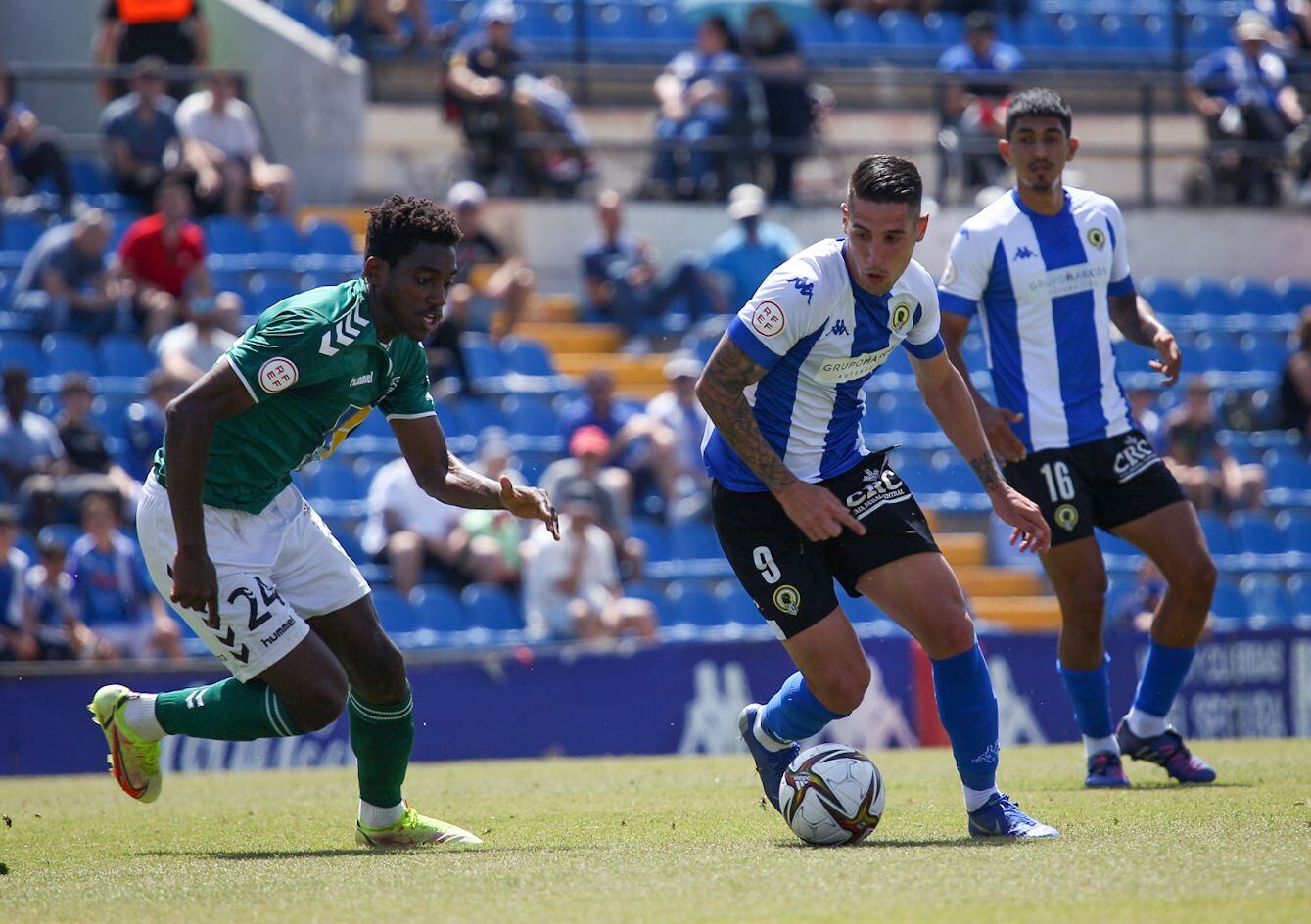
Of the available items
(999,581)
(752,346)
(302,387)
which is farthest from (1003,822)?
(999,581)

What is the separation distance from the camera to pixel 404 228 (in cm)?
645

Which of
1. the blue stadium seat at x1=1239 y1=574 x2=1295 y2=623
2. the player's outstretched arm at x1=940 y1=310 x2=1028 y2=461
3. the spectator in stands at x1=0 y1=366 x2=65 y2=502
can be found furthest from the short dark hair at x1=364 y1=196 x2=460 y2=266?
the blue stadium seat at x1=1239 y1=574 x2=1295 y2=623

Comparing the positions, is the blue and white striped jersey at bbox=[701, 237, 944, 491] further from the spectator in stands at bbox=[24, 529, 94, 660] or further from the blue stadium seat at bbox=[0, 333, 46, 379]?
the blue stadium seat at bbox=[0, 333, 46, 379]

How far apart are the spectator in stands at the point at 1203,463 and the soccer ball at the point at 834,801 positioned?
996 centimetres

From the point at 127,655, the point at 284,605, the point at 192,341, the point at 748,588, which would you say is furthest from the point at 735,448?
the point at 192,341

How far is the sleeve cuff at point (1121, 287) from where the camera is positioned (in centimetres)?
847

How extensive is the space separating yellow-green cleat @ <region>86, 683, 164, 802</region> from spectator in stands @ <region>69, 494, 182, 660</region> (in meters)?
5.44

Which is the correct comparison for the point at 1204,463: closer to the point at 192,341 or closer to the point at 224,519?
the point at 192,341

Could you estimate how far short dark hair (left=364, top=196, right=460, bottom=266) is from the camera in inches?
254

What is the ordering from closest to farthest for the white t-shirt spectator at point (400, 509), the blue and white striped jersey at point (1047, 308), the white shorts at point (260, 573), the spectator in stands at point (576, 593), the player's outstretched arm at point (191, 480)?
the player's outstretched arm at point (191, 480)
the white shorts at point (260, 573)
the blue and white striped jersey at point (1047, 308)
the spectator in stands at point (576, 593)
the white t-shirt spectator at point (400, 509)

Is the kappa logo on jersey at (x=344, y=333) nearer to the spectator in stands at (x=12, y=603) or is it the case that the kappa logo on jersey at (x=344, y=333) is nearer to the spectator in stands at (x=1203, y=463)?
the spectator in stands at (x=12, y=603)

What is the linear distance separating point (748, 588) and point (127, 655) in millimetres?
6797

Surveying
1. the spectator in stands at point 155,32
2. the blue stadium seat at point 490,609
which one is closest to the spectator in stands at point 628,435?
the blue stadium seat at point 490,609

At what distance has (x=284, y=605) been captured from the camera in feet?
21.8
